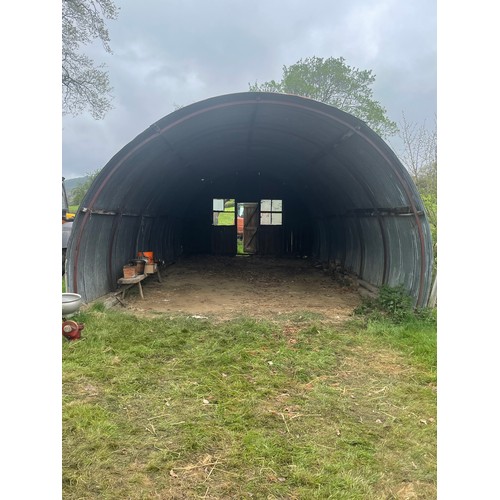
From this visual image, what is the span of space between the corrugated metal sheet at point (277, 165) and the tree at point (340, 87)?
765 inches

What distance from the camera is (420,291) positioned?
23.1ft

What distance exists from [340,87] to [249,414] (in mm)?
32398

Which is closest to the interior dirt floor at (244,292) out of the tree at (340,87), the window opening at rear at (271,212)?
the window opening at rear at (271,212)

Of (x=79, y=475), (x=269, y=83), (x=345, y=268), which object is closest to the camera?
(x=79, y=475)

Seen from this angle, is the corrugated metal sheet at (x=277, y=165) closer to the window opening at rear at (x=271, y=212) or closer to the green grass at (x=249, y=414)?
the green grass at (x=249, y=414)

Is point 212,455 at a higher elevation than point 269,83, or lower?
lower

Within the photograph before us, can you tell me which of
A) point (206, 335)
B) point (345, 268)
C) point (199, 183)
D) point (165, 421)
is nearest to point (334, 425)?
point (165, 421)

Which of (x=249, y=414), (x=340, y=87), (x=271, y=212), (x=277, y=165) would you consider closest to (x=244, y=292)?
(x=277, y=165)

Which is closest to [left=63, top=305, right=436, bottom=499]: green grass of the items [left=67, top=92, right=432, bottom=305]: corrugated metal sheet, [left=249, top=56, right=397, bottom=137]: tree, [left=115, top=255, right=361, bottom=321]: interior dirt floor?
[left=115, top=255, right=361, bottom=321]: interior dirt floor

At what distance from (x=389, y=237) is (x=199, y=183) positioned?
10.2 metres

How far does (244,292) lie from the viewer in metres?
10.6

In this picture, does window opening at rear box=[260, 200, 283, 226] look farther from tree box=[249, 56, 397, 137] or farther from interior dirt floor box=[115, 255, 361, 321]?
tree box=[249, 56, 397, 137]

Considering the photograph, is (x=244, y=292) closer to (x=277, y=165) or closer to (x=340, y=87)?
(x=277, y=165)

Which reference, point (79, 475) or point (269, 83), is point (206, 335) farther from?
point (269, 83)
